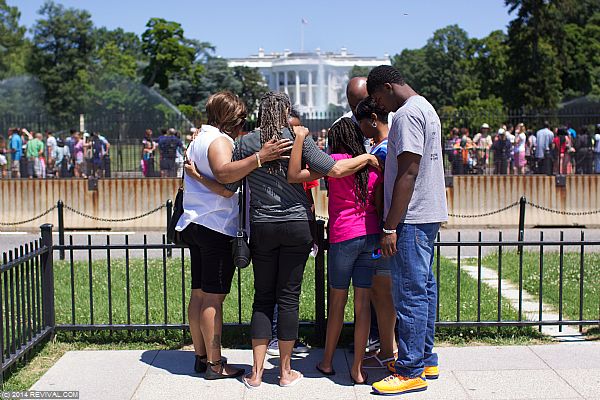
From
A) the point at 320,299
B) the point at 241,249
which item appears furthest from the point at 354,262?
the point at 320,299

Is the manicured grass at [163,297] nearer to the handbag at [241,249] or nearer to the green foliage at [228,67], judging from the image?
the handbag at [241,249]

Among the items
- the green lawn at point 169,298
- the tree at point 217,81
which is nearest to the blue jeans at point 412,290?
the green lawn at point 169,298

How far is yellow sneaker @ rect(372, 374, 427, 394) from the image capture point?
5332mm

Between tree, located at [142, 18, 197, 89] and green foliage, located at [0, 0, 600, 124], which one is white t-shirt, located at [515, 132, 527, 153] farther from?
tree, located at [142, 18, 197, 89]

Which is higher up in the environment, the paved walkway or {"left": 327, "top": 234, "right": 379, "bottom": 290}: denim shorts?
{"left": 327, "top": 234, "right": 379, "bottom": 290}: denim shorts

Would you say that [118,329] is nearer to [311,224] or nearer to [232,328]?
[232,328]

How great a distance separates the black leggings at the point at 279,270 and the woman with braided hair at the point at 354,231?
0.26 meters

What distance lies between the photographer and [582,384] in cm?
554

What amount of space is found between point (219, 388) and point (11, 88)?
6955cm

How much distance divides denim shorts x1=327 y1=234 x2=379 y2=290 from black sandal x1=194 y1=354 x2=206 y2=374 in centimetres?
113

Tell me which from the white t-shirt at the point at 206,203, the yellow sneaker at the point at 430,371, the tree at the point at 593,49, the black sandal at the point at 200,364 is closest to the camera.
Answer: the white t-shirt at the point at 206,203

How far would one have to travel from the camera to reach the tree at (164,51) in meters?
79.4

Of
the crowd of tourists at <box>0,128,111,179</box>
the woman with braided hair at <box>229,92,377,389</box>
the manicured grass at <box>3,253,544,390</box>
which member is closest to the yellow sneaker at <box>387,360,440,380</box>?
the woman with braided hair at <box>229,92,377,389</box>

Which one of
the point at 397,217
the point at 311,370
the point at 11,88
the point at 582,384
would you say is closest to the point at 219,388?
the point at 311,370
